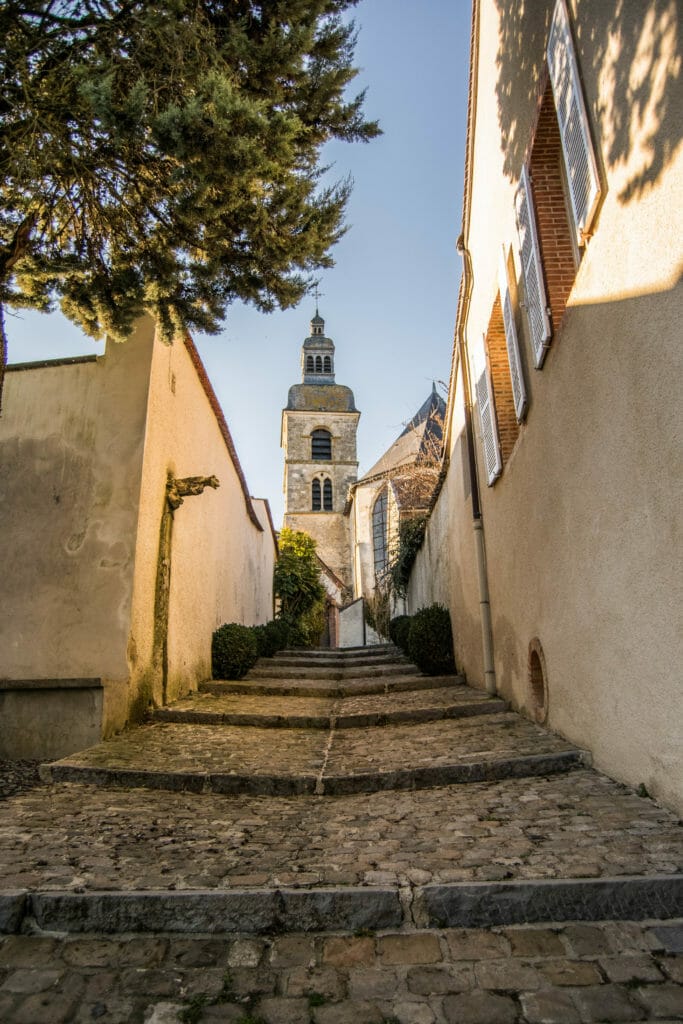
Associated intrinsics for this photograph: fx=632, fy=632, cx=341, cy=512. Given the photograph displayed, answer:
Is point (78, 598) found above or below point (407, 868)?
above

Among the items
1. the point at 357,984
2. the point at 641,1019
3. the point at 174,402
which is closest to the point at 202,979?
the point at 357,984

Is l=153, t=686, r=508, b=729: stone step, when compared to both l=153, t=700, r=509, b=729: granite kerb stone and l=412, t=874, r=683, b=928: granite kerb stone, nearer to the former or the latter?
l=153, t=700, r=509, b=729: granite kerb stone

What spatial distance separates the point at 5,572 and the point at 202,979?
4.53 metres

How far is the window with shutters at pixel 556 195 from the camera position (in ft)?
11.5

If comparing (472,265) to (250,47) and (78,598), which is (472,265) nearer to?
(250,47)

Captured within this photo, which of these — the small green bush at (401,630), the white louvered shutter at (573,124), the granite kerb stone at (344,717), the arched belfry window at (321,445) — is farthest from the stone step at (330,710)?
the arched belfry window at (321,445)

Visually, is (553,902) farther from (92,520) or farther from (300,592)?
(300,592)

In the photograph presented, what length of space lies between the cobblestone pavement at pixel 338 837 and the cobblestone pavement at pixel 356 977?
0.88 ft

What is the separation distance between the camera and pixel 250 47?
4.25m

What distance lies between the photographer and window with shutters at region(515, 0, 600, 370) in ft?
11.5

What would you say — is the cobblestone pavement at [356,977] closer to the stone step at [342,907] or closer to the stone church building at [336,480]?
the stone step at [342,907]

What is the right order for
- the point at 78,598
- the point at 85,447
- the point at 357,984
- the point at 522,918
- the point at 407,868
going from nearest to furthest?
the point at 357,984 < the point at 522,918 < the point at 407,868 < the point at 78,598 < the point at 85,447

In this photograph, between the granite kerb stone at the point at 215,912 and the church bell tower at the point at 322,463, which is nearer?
the granite kerb stone at the point at 215,912

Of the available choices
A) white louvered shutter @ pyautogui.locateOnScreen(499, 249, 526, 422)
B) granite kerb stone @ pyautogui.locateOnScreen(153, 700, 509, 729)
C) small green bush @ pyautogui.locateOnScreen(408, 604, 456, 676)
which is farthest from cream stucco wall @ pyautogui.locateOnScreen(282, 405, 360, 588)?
white louvered shutter @ pyautogui.locateOnScreen(499, 249, 526, 422)
